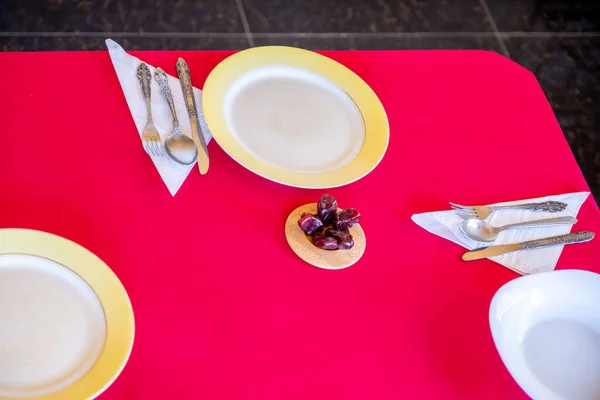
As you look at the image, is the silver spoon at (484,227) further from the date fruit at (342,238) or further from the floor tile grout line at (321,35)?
the floor tile grout line at (321,35)

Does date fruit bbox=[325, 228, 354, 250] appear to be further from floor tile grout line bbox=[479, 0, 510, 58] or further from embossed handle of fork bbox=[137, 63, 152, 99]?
floor tile grout line bbox=[479, 0, 510, 58]

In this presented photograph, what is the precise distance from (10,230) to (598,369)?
0.67 metres

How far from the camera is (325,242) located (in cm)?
70

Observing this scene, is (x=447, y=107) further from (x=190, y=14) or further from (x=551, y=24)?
(x=551, y=24)

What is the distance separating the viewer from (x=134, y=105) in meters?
0.78

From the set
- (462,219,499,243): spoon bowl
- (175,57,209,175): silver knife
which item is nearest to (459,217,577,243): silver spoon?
(462,219,499,243): spoon bowl

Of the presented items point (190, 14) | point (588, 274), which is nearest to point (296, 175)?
point (588, 274)

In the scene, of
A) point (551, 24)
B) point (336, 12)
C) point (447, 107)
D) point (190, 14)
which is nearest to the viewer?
point (447, 107)

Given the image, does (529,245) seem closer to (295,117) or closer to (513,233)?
(513,233)

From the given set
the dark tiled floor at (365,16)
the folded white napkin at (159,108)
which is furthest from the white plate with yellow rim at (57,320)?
the dark tiled floor at (365,16)

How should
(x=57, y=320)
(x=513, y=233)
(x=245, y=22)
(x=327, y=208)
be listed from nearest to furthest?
Result: 1. (x=57, y=320)
2. (x=327, y=208)
3. (x=513, y=233)
4. (x=245, y=22)

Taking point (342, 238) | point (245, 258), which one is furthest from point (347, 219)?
point (245, 258)

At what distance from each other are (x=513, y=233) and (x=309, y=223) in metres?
0.30

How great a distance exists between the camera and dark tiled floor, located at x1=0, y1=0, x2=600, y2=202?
5.85 ft
